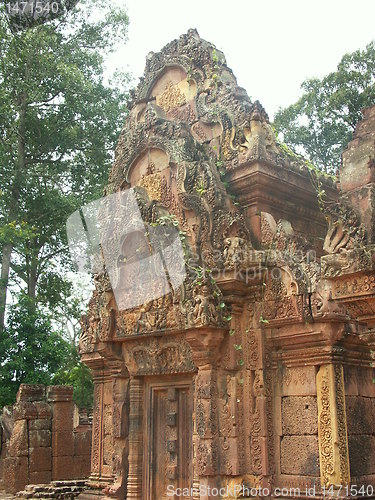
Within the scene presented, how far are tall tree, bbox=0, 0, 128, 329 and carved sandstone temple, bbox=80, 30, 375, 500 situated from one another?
10.1m

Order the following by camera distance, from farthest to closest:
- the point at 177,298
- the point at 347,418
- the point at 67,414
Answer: the point at 67,414 → the point at 177,298 → the point at 347,418

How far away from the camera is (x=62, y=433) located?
13672 mm

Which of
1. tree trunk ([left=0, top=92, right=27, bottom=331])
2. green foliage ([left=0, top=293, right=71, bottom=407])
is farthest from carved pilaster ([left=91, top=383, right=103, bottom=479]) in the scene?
tree trunk ([left=0, top=92, right=27, bottom=331])

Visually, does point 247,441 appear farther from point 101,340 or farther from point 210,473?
point 101,340

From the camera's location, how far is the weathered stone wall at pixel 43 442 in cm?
1323

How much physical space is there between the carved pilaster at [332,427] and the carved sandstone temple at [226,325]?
2cm

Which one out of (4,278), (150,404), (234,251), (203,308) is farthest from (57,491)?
(4,278)

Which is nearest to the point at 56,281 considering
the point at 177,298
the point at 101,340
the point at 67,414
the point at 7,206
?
the point at 7,206

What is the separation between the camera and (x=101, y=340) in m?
10.0

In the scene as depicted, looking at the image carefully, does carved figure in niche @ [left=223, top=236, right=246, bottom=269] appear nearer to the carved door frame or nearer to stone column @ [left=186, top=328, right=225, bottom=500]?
stone column @ [left=186, top=328, right=225, bottom=500]

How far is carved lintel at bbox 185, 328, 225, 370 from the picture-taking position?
321 inches

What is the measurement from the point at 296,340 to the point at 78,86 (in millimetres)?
15189

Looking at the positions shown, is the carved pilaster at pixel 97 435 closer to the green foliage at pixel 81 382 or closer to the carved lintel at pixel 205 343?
the carved lintel at pixel 205 343

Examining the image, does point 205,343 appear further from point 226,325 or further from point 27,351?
point 27,351
